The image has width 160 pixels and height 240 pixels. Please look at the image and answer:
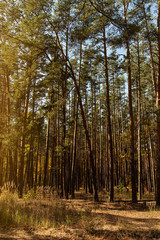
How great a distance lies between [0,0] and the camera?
24.5ft

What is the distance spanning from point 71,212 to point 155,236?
3212 mm

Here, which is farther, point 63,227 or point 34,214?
point 34,214

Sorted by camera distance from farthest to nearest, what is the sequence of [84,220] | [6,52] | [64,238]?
1. [6,52]
2. [84,220]
3. [64,238]

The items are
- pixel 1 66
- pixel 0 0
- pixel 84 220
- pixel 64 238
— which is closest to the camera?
pixel 64 238

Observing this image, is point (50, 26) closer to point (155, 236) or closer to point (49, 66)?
point (49, 66)

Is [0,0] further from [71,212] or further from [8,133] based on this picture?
[71,212]

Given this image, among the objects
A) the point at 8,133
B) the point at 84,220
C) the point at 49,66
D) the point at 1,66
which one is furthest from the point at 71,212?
the point at 1,66

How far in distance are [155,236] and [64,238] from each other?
7.86 ft

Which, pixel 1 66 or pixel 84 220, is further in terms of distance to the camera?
pixel 1 66

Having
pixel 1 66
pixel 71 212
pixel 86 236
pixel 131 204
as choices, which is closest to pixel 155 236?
pixel 86 236

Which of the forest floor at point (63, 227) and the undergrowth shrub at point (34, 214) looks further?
the undergrowth shrub at point (34, 214)

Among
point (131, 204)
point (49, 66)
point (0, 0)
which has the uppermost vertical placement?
point (0, 0)

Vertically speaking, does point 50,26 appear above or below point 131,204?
above

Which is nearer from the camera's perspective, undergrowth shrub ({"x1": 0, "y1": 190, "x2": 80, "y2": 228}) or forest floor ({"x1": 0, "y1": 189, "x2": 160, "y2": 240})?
forest floor ({"x1": 0, "y1": 189, "x2": 160, "y2": 240})
